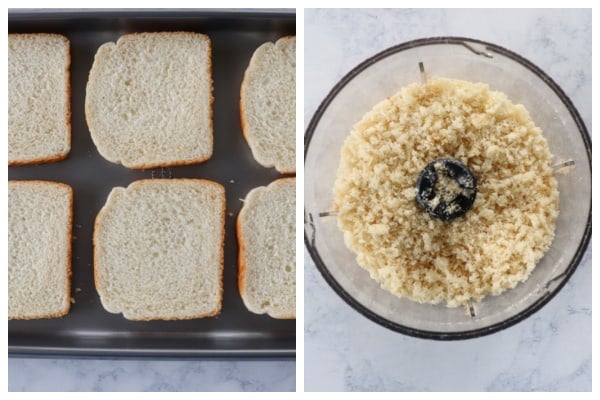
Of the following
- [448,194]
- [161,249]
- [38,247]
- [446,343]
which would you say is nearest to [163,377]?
[161,249]

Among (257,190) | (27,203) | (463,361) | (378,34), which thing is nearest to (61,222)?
(27,203)

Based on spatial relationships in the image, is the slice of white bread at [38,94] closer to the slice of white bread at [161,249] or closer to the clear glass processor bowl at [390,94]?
the slice of white bread at [161,249]

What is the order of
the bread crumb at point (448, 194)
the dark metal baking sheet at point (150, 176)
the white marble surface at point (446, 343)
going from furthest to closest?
the dark metal baking sheet at point (150, 176) → the white marble surface at point (446, 343) → the bread crumb at point (448, 194)

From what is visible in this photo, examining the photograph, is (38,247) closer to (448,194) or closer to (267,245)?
(267,245)

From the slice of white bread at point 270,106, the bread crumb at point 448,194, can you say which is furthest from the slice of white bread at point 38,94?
the bread crumb at point 448,194

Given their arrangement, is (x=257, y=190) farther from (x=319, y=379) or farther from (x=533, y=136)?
(x=533, y=136)

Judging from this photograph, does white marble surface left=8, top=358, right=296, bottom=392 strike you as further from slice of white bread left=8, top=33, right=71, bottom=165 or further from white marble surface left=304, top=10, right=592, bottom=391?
slice of white bread left=8, top=33, right=71, bottom=165
